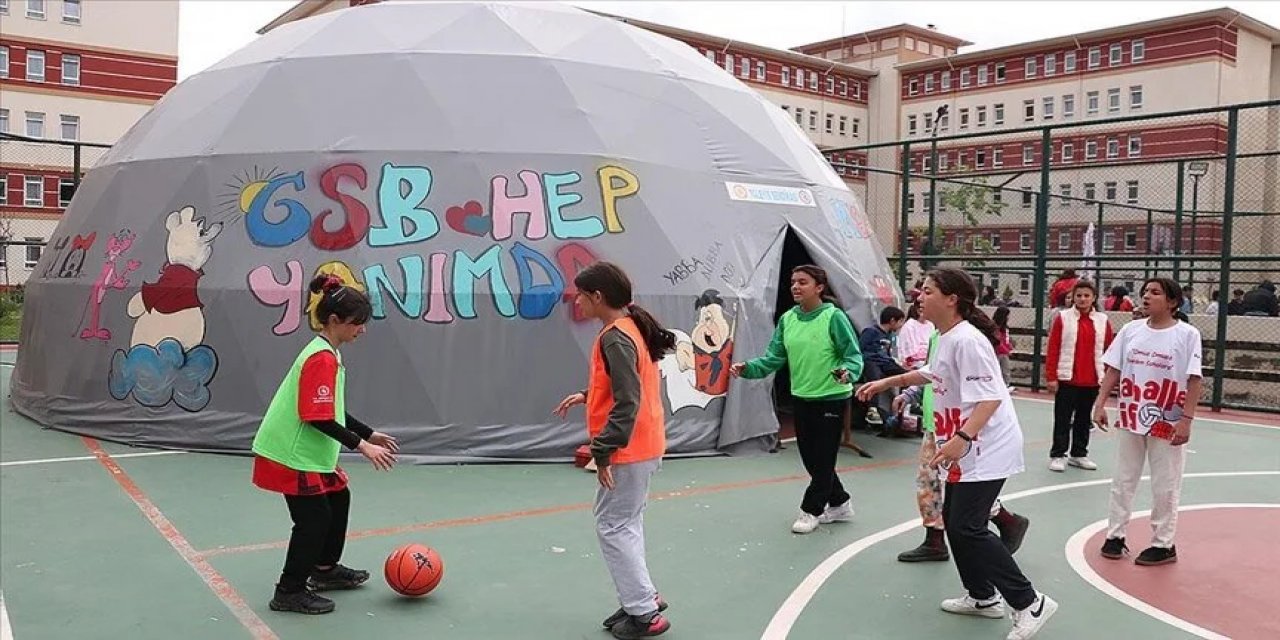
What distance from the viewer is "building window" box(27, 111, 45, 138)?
37.9 metres

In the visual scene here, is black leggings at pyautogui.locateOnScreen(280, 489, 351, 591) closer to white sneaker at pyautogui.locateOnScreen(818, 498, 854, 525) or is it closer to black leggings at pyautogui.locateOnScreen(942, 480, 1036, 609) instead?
black leggings at pyautogui.locateOnScreen(942, 480, 1036, 609)

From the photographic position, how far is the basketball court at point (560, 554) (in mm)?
4949

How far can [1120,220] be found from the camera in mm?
24891

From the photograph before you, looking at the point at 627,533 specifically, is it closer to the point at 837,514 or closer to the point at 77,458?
the point at 837,514

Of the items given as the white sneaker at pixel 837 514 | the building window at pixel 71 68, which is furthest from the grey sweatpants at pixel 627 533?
the building window at pixel 71 68

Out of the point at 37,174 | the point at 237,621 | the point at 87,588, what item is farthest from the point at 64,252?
the point at 37,174

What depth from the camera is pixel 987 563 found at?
4.64 meters

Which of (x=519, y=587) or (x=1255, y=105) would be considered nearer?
(x=519, y=587)

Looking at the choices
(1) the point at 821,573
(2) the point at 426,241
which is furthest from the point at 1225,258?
(2) the point at 426,241

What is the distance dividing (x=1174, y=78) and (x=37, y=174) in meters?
48.2

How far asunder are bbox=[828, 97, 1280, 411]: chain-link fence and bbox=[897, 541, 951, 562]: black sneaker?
628 cm

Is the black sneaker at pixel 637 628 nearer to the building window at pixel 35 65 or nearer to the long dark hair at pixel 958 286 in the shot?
the long dark hair at pixel 958 286

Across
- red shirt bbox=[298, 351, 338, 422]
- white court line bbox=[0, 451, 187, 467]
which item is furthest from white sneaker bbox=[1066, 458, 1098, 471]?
white court line bbox=[0, 451, 187, 467]

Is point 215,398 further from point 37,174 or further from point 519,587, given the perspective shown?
point 37,174
